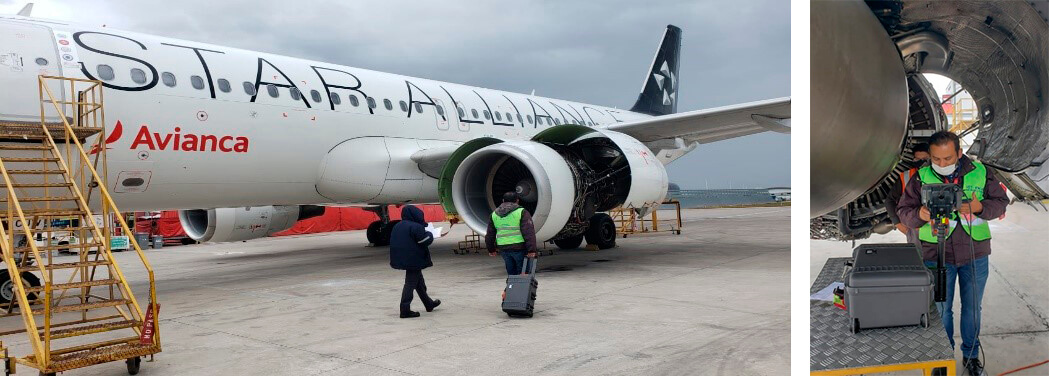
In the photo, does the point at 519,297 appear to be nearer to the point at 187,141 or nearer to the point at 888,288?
the point at 888,288

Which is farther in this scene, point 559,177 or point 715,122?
point 715,122

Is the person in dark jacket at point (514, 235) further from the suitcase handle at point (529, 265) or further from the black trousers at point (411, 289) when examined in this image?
the black trousers at point (411, 289)

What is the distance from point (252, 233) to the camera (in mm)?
12664

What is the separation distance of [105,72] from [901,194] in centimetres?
699

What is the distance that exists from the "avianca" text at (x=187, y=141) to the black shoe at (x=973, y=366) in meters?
7.11

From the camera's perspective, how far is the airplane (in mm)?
7000

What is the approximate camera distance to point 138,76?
717cm

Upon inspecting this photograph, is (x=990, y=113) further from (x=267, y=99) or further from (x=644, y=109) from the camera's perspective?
(x=644, y=109)

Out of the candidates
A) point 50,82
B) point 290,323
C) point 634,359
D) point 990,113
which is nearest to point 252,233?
point 50,82

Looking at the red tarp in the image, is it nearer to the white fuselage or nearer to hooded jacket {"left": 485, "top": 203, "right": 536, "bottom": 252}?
the white fuselage

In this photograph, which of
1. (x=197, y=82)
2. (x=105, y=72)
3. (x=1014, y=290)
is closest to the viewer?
(x=1014, y=290)

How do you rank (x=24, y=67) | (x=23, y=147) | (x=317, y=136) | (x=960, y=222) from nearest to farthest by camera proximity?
(x=960, y=222) → (x=23, y=147) → (x=24, y=67) → (x=317, y=136)

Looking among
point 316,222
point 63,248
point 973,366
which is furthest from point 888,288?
point 316,222

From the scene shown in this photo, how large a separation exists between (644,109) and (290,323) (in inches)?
573
